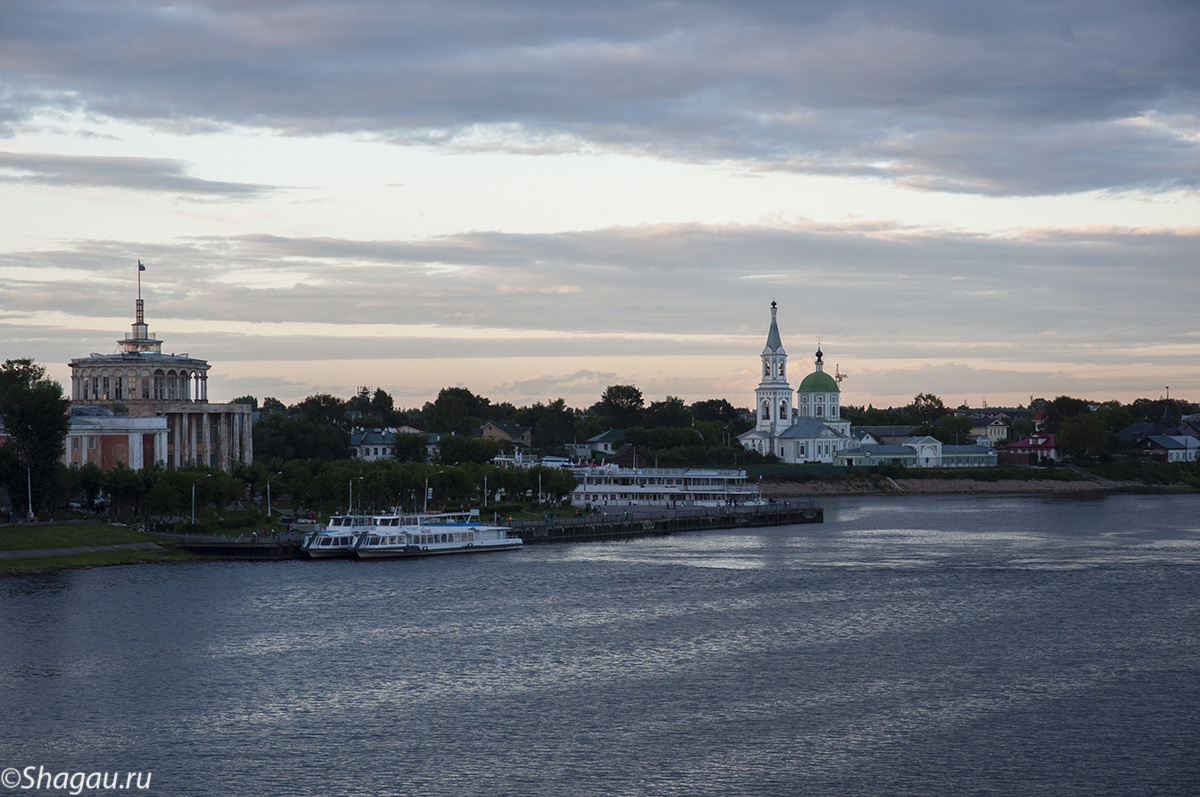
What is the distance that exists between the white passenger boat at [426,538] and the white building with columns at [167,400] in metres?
34.7

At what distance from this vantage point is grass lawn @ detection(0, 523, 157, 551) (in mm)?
83688

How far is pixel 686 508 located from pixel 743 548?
3745 cm

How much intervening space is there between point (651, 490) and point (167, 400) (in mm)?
55667

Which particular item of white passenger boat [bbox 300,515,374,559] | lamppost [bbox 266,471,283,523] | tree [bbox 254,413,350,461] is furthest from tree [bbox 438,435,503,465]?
white passenger boat [bbox 300,515,374,559]

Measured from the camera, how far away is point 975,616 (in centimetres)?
6850

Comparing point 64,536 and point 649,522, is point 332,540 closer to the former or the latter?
point 64,536

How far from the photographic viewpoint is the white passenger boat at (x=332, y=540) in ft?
311

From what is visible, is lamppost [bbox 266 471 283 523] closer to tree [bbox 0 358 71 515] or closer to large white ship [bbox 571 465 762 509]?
tree [bbox 0 358 71 515]

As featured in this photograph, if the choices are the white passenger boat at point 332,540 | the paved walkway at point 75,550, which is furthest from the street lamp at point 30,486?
the white passenger boat at point 332,540

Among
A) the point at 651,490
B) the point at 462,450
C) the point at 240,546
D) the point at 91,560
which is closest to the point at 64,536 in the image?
the point at 91,560

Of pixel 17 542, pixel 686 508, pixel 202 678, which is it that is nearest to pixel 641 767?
pixel 202 678

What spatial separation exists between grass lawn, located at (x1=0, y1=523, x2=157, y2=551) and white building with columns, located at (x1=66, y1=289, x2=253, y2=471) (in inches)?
1394

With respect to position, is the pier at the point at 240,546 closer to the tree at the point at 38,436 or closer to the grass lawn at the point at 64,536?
the grass lawn at the point at 64,536

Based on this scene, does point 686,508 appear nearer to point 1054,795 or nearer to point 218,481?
point 218,481
